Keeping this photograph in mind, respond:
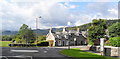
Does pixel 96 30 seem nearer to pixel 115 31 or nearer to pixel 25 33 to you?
pixel 115 31

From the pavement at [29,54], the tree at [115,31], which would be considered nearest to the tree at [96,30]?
the tree at [115,31]

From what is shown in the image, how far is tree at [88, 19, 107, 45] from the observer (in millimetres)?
38700

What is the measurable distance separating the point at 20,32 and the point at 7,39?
73.8 ft

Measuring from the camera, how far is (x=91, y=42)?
3853cm

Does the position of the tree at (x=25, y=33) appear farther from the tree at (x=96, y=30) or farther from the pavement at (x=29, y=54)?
the pavement at (x=29, y=54)

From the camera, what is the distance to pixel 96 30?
38969 mm

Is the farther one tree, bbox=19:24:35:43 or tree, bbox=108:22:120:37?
tree, bbox=19:24:35:43

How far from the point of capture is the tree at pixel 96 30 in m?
38.7

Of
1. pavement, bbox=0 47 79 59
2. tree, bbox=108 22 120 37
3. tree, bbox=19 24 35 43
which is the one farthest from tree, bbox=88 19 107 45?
tree, bbox=19 24 35 43

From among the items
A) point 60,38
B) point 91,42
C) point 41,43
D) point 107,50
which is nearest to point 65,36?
point 60,38

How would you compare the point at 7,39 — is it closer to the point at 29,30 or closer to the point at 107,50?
the point at 29,30

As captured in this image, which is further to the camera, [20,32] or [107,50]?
[20,32]

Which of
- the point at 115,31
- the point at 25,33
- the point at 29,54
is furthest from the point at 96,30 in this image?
the point at 25,33

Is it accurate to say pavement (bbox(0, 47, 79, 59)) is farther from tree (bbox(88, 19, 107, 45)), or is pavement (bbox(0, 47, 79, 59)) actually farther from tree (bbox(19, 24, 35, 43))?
tree (bbox(19, 24, 35, 43))
